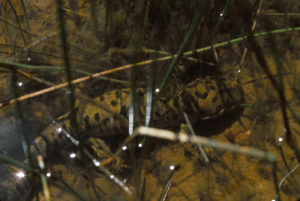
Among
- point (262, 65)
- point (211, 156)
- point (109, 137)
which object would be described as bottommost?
point (211, 156)

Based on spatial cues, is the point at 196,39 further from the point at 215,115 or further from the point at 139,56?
the point at 215,115

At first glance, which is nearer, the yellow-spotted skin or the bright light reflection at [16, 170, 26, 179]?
the bright light reflection at [16, 170, 26, 179]

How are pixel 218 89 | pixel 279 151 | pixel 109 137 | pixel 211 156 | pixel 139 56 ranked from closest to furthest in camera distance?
pixel 279 151
pixel 211 156
pixel 139 56
pixel 218 89
pixel 109 137

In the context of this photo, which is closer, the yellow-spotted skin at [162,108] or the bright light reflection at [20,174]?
the bright light reflection at [20,174]

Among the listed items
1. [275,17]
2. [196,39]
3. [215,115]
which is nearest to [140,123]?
[215,115]

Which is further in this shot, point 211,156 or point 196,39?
point 196,39

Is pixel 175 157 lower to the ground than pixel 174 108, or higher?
lower

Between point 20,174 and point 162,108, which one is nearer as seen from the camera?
point 20,174

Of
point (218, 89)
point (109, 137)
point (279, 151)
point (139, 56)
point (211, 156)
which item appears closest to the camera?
point (279, 151)
